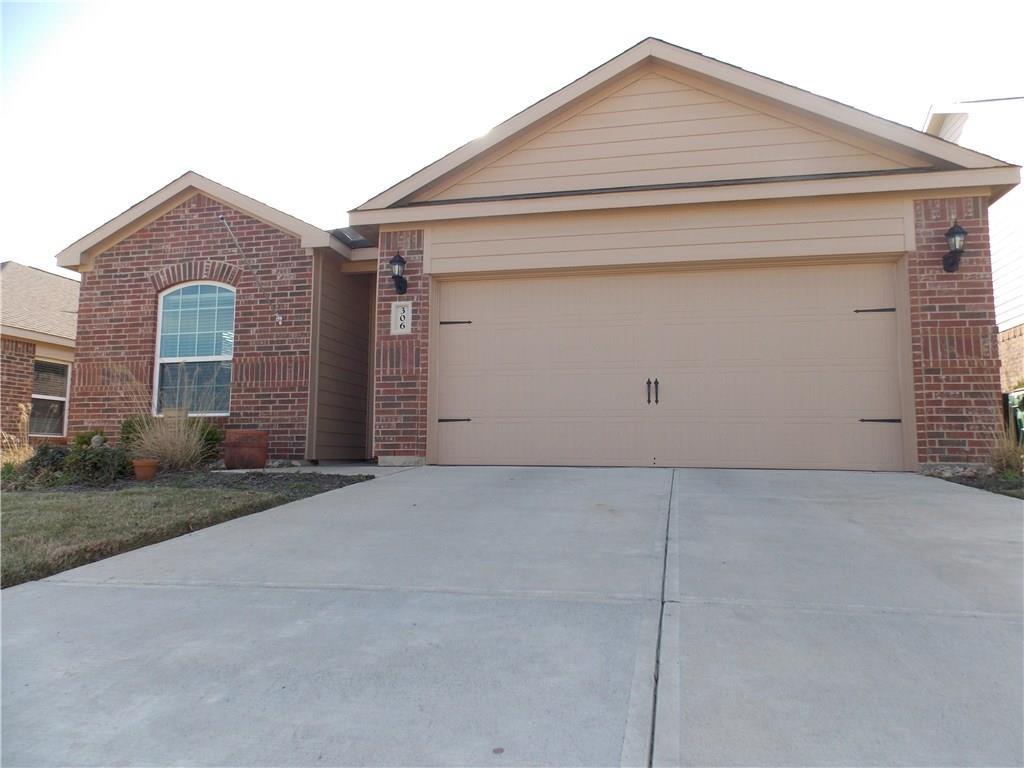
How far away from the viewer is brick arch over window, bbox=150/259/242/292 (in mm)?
10375

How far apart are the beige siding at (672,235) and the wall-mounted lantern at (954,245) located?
384 mm

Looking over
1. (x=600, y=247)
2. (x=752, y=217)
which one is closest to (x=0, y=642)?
(x=600, y=247)

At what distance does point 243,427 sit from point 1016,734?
9.43m

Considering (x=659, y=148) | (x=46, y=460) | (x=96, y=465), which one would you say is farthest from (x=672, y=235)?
(x=46, y=460)

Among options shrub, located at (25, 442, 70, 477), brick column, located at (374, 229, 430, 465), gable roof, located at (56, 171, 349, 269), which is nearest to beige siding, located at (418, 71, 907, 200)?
brick column, located at (374, 229, 430, 465)

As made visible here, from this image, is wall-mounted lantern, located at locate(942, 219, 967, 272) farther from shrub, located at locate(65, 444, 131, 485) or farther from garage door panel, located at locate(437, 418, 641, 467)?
shrub, located at locate(65, 444, 131, 485)

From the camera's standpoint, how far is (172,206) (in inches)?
419

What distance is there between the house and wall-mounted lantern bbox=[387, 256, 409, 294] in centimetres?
4

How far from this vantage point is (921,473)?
7.73m

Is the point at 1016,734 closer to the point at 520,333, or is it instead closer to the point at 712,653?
the point at 712,653

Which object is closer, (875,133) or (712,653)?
(712,653)

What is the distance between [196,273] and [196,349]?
1.09 metres

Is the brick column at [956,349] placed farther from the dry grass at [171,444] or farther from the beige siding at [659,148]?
the dry grass at [171,444]

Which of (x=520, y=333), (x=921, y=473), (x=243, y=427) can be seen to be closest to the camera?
(x=921, y=473)
